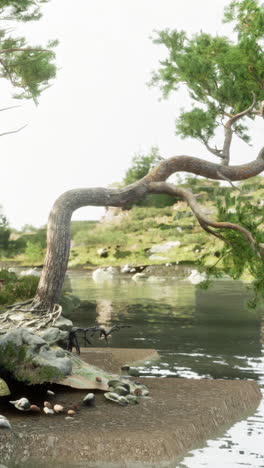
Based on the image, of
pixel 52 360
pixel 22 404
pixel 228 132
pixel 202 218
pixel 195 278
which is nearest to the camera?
pixel 22 404

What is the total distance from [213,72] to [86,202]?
599 cm

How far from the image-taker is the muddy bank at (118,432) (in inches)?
341

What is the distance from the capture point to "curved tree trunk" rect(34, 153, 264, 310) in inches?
528

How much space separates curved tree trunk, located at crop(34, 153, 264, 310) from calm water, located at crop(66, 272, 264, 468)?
2.92m

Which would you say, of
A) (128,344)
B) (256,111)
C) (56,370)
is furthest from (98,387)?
(256,111)

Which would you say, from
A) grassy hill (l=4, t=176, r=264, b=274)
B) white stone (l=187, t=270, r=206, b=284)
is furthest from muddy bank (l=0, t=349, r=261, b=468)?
grassy hill (l=4, t=176, r=264, b=274)

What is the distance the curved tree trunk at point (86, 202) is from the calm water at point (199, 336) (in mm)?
2923

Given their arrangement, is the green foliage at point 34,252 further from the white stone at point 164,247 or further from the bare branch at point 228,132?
the bare branch at point 228,132

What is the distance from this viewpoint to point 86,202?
1409 cm

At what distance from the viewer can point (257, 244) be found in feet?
44.9

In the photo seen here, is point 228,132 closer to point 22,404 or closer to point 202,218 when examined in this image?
point 202,218

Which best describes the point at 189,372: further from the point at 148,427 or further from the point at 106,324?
the point at 106,324

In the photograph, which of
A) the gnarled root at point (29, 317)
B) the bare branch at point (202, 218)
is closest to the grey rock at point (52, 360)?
the gnarled root at point (29, 317)

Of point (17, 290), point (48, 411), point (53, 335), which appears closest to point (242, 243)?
point (53, 335)
